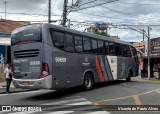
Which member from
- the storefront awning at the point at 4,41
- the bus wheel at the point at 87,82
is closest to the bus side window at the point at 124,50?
the bus wheel at the point at 87,82

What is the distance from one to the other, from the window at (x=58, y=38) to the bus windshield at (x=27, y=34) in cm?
72

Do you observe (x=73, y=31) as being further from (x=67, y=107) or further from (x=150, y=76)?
(x=150, y=76)

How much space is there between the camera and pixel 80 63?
56.0ft

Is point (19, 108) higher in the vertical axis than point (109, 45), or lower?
lower

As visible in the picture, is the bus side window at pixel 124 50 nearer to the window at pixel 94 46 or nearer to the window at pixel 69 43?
the window at pixel 94 46

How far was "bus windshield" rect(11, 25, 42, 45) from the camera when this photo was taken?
48.1ft

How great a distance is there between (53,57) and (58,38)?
1121 mm

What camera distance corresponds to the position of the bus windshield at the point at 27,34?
14676mm

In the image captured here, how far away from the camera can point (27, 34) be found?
1505cm

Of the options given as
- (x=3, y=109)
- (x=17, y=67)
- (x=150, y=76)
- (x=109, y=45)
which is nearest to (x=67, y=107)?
(x=3, y=109)

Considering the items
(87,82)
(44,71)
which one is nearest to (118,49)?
(87,82)

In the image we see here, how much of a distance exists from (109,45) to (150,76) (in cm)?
1543

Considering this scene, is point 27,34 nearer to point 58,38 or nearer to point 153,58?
point 58,38

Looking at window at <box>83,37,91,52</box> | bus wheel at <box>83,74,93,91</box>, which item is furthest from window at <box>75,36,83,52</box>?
bus wheel at <box>83,74,93,91</box>
